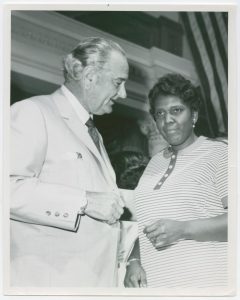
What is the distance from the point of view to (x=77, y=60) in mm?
2439

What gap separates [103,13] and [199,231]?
108cm

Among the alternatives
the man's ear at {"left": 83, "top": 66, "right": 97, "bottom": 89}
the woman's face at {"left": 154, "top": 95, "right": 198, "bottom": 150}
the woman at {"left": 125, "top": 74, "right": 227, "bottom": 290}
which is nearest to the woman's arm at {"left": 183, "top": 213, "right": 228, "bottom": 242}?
the woman at {"left": 125, "top": 74, "right": 227, "bottom": 290}

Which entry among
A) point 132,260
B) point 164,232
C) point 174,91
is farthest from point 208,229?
point 174,91

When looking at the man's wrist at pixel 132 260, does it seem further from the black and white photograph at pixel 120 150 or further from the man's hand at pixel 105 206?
the man's hand at pixel 105 206

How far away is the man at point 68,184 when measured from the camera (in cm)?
228

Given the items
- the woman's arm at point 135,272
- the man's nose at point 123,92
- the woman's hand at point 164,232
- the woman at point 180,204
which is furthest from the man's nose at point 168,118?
the woman's arm at point 135,272

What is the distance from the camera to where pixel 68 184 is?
7.64 feet

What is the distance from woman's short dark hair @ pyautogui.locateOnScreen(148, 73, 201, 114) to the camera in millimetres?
2449

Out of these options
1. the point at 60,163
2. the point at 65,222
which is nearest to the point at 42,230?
the point at 65,222

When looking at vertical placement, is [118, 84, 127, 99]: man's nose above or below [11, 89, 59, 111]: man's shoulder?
above

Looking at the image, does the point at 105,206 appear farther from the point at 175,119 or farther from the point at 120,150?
the point at 175,119

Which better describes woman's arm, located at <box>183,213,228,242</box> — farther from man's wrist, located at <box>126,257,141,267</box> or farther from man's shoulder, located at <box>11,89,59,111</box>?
man's shoulder, located at <box>11,89,59,111</box>

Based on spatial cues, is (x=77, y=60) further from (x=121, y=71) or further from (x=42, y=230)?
(x=42, y=230)

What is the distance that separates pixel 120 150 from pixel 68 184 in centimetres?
29
